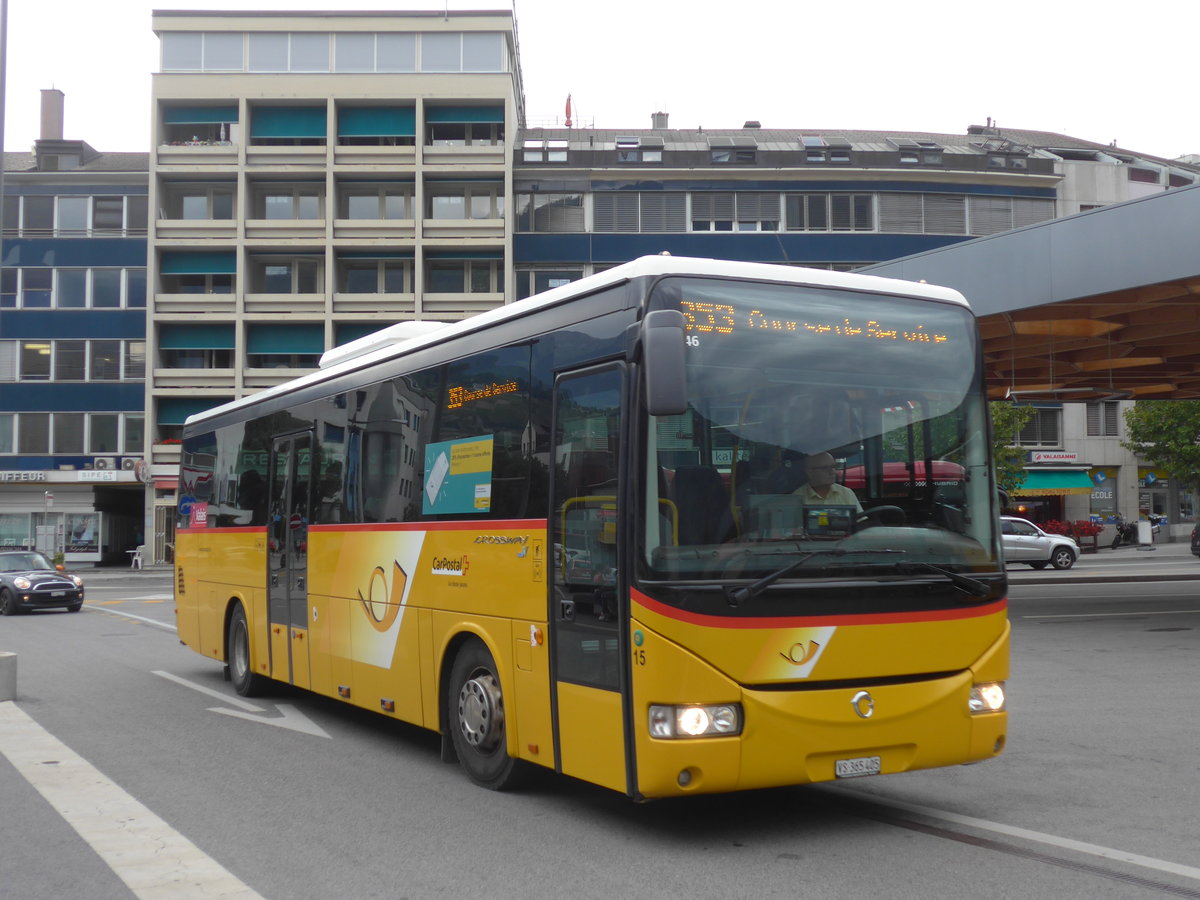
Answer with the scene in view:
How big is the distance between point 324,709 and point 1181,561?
3491cm

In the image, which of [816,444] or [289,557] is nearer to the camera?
[816,444]

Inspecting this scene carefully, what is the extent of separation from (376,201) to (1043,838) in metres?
50.4

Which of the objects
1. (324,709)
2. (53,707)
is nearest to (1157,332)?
(324,709)

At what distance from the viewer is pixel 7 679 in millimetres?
12398

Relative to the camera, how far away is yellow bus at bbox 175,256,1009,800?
607cm

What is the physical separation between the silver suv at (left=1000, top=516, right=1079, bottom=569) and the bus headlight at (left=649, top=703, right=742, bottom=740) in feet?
108

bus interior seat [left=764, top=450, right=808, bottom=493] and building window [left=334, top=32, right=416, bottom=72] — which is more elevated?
building window [left=334, top=32, right=416, bottom=72]

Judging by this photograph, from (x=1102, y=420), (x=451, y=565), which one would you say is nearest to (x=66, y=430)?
(x=1102, y=420)

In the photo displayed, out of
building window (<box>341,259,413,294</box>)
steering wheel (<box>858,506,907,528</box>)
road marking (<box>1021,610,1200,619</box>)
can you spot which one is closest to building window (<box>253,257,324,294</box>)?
building window (<box>341,259,413,294</box>)

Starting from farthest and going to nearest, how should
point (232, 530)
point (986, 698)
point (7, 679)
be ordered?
point (232, 530) → point (7, 679) → point (986, 698)

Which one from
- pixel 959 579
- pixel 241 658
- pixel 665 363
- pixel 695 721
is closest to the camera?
pixel 665 363

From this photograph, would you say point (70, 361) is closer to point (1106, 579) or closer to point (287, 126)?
point (287, 126)

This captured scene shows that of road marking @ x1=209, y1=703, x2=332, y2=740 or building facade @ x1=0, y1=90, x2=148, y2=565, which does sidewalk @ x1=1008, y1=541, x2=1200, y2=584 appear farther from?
building facade @ x1=0, y1=90, x2=148, y2=565

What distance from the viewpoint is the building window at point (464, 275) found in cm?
5319
